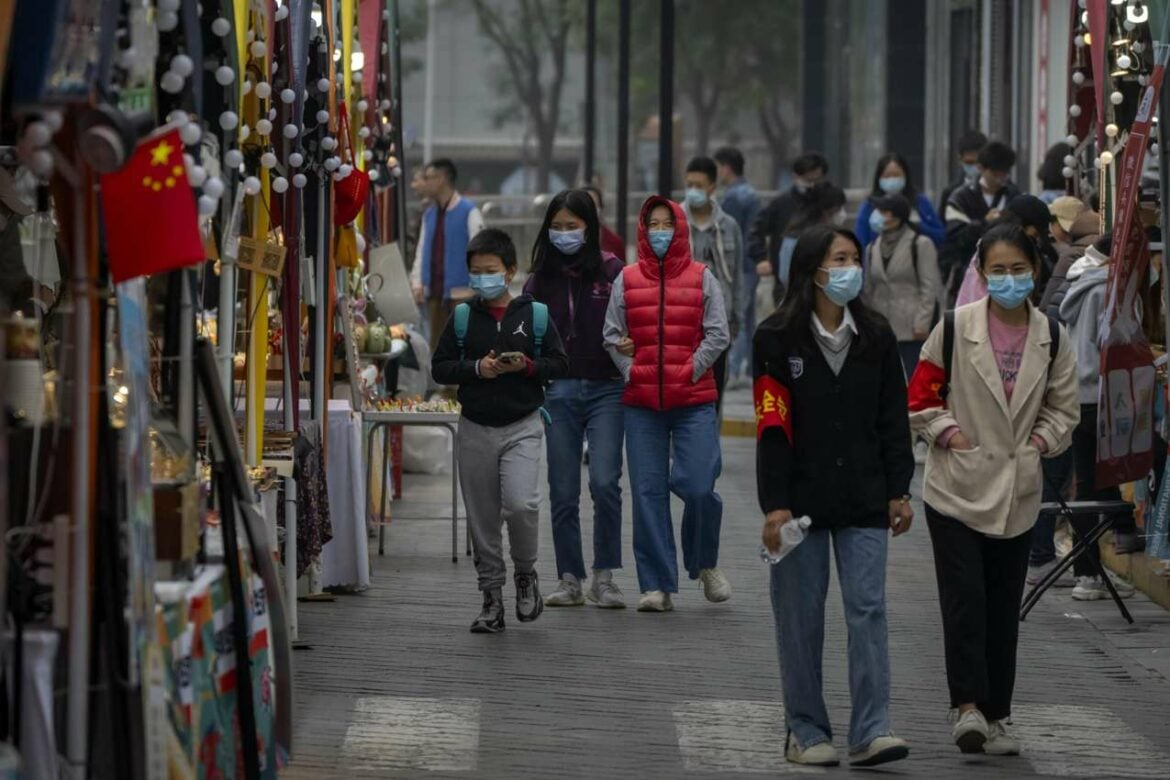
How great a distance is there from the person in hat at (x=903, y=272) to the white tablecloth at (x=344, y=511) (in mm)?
5601

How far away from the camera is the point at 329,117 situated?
431 inches

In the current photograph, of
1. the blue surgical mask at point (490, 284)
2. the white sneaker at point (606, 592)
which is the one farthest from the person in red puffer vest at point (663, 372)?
the blue surgical mask at point (490, 284)

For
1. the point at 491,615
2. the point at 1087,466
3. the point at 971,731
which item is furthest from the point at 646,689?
the point at 1087,466

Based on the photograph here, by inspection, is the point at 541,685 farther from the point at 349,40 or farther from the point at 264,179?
the point at 349,40

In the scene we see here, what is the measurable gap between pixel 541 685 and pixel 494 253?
6.72 ft

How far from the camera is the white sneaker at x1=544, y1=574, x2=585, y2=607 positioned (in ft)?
37.7

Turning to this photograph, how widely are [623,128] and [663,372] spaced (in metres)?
13.2

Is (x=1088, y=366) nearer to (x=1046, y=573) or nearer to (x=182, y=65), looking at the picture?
(x=1046, y=573)

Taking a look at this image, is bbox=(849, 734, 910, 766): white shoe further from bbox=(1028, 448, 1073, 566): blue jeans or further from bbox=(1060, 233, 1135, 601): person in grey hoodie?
bbox=(1028, 448, 1073, 566): blue jeans

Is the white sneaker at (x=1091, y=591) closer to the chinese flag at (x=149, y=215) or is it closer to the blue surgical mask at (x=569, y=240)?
the blue surgical mask at (x=569, y=240)

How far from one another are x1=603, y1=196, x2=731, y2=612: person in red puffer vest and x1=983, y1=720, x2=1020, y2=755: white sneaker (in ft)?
10.0

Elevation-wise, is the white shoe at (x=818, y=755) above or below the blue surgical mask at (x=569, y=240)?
below

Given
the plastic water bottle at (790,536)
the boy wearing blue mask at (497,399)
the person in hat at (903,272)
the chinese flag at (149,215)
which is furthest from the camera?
the person in hat at (903,272)

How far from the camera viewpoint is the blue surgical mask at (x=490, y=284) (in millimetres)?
10500
